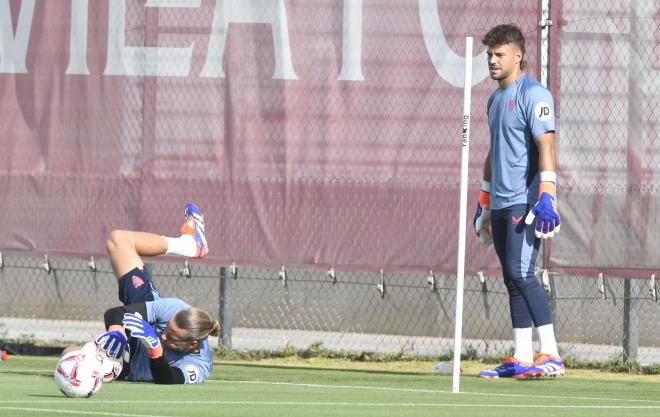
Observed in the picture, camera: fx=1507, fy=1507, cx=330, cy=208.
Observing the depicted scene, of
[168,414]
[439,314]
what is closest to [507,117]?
[168,414]

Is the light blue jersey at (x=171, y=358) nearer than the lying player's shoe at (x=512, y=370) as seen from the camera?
Yes

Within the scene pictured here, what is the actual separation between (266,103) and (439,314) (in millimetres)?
4466

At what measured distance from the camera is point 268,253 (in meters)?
12.6

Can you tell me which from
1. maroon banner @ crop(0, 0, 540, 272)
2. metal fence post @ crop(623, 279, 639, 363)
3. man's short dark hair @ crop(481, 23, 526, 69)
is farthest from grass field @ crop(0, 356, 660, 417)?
man's short dark hair @ crop(481, 23, 526, 69)

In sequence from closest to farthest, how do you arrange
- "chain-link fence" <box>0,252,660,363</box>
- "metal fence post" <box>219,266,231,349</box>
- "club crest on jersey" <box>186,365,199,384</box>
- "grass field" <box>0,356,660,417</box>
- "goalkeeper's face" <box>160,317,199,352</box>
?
1. "grass field" <box>0,356,660,417</box>
2. "goalkeeper's face" <box>160,317,199,352</box>
3. "club crest on jersey" <box>186,365,199,384</box>
4. "metal fence post" <box>219,266,231,349</box>
5. "chain-link fence" <box>0,252,660,363</box>

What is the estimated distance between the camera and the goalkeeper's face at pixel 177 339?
913 cm

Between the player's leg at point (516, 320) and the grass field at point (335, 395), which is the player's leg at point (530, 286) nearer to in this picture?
the player's leg at point (516, 320)

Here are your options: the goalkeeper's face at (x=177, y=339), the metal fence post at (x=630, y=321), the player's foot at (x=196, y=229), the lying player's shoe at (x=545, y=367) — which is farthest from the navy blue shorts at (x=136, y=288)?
the metal fence post at (x=630, y=321)

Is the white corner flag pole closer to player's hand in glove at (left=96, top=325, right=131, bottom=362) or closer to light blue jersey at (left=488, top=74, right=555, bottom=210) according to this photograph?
light blue jersey at (left=488, top=74, right=555, bottom=210)

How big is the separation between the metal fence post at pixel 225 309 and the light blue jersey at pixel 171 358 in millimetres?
3264

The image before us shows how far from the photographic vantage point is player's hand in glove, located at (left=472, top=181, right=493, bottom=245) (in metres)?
10.5

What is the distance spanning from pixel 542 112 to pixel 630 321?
2654 millimetres

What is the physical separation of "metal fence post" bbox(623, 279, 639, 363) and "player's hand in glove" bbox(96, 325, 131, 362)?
449 centimetres

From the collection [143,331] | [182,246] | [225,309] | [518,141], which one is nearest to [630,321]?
[518,141]
